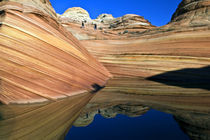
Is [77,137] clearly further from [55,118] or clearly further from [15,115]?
[15,115]

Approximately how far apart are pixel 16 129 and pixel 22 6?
2.12m

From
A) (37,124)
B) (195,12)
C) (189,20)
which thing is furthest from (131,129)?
(195,12)

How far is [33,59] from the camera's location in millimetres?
2227

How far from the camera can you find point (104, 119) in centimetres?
144

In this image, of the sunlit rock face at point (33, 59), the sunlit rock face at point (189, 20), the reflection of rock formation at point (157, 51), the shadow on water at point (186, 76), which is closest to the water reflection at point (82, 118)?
the sunlit rock face at point (33, 59)

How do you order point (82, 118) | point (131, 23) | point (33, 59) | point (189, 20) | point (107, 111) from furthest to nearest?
point (131, 23) < point (189, 20) < point (33, 59) < point (107, 111) < point (82, 118)

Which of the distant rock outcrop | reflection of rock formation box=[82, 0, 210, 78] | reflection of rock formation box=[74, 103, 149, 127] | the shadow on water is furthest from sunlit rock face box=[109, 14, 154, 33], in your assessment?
reflection of rock formation box=[74, 103, 149, 127]

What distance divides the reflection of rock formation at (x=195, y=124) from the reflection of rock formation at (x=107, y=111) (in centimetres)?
41

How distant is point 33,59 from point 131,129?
6.01ft

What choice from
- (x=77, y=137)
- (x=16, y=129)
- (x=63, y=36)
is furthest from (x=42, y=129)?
(x=63, y=36)

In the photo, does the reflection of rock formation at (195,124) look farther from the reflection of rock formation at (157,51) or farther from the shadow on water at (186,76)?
the reflection of rock formation at (157,51)

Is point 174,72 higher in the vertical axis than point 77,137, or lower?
higher

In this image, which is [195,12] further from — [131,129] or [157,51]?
[131,129]

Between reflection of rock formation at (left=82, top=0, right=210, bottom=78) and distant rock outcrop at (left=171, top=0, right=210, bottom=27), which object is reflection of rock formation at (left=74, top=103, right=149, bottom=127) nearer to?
reflection of rock formation at (left=82, top=0, right=210, bottom=78)
